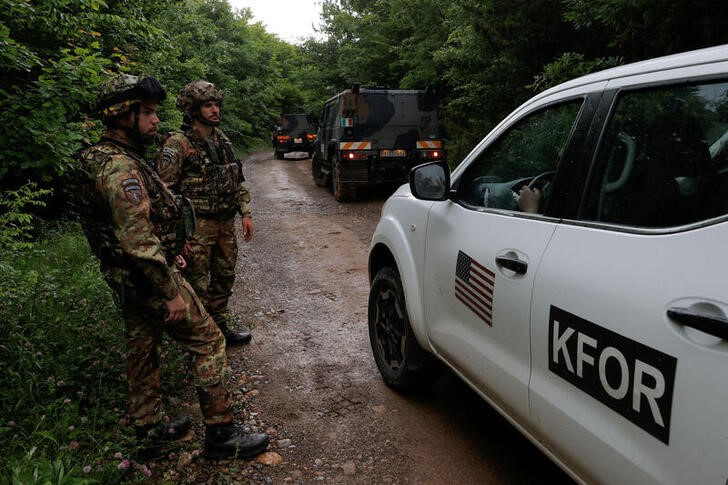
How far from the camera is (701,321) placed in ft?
3.88

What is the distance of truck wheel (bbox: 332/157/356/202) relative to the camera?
10.7 m

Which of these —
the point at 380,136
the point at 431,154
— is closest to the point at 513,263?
the point at 380,136

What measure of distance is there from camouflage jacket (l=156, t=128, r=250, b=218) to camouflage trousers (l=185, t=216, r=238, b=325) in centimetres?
11

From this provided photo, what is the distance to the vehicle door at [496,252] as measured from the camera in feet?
6.10

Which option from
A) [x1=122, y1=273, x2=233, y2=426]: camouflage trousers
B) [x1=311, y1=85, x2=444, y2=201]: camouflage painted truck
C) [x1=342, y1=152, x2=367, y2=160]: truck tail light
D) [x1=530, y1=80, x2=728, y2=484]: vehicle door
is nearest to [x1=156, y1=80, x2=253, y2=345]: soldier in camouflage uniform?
[x1=122, y1=273, x2=233, y2=426]: camouflage trousers

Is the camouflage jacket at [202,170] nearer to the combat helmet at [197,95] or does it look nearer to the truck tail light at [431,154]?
the combat helmet at [197,95]

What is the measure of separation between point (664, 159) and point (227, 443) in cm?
231

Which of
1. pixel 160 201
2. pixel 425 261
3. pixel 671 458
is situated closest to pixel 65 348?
pixel 160 201

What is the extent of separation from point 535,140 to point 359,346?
2360 millimetres

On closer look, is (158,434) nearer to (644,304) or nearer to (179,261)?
(179,261)

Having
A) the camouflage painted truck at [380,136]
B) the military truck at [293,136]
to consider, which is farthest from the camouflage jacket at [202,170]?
the military truck at [293,136]

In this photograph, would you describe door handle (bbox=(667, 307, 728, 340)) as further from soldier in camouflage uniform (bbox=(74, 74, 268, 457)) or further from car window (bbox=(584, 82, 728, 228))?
soldier in camouflage uniform (bbox=(74, 74, 268, 457))

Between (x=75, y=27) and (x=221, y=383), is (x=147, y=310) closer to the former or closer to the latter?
(x=221, y=383)

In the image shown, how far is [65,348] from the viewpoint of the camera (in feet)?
10.8
